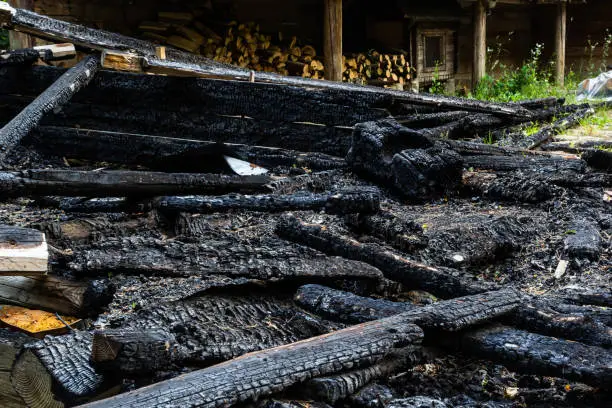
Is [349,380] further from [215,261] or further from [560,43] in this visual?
[560,43]

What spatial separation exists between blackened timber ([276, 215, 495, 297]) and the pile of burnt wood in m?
0.01

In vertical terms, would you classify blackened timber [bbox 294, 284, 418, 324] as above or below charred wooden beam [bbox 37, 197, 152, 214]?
below

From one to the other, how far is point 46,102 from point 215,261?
112 inches

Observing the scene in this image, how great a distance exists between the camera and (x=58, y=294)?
10.9 feet

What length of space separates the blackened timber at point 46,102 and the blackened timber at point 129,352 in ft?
9.31

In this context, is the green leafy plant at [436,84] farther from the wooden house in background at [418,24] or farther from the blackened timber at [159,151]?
the blackened timber at [159,151]

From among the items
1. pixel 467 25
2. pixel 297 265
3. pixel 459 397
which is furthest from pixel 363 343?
pixel 467 25

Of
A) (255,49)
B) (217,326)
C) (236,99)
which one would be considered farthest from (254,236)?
(255,49)

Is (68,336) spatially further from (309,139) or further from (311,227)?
(309,139)

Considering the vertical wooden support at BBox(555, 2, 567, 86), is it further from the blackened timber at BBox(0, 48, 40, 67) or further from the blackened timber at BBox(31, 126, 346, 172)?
the blackened timber at BBox(0, 48, 40, 67)

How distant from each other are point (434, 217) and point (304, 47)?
7916 millimetres

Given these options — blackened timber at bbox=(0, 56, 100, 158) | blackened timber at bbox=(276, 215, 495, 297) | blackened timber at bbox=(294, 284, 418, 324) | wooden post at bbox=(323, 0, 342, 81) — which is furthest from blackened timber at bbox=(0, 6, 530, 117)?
wooden post at bbox=(323, 0, 342, 81)

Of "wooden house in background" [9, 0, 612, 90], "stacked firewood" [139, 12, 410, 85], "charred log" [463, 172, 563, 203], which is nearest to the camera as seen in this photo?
"charred log" [463, 172, 563, 203]

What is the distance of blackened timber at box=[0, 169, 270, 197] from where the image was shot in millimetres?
4094
